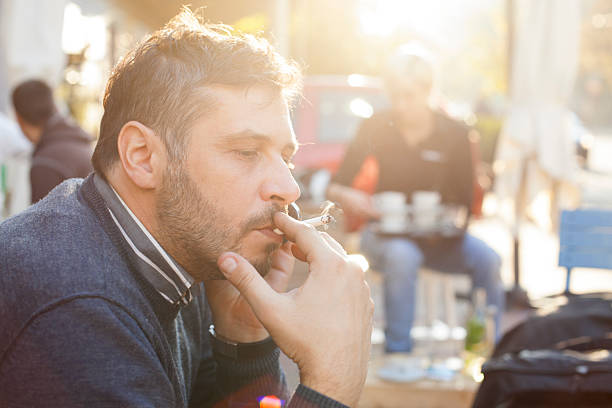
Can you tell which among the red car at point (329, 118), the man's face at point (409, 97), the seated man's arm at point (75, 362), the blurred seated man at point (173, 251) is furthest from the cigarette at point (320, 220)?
the red car at point (329, 118)

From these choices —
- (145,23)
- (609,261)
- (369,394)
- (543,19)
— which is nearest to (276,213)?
(369,394)

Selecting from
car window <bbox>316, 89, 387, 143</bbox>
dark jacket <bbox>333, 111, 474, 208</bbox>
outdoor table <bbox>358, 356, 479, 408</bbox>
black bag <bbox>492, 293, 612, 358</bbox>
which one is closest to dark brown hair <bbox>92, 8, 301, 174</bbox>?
black bag <bbox>492, 293, 612, 358</bbox>

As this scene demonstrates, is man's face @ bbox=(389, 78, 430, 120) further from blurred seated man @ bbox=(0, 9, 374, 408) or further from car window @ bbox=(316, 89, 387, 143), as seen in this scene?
car window @ bbox=(316, 89, 387, 143)

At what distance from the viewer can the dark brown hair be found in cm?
144

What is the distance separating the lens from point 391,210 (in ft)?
14.6

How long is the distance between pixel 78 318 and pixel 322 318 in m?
0.44

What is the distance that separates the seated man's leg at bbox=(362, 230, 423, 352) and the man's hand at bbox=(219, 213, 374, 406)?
10.4 ft

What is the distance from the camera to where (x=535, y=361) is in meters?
2.22

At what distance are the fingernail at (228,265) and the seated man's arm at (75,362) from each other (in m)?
0.28

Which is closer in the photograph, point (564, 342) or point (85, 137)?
point (564, 342)

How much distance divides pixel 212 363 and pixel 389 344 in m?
2.84

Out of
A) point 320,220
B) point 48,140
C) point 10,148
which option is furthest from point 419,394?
point 10,148

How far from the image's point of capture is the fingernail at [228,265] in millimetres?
1382

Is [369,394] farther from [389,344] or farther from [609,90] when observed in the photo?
[609,90]
